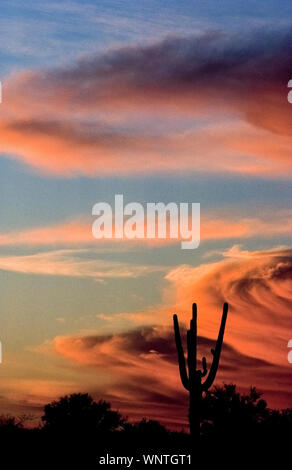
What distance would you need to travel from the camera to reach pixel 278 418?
40.0m

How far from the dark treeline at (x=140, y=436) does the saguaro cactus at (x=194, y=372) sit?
83 cm

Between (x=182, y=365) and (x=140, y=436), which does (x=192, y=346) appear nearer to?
(x=182, y=365)

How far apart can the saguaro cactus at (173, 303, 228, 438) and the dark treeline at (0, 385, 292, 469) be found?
83 centimetres

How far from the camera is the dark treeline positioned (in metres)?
31.5

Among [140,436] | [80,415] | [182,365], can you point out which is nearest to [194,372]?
[182,365]

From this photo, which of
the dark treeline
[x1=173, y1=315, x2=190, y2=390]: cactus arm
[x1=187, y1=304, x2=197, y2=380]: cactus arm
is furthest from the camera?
the dark treeline

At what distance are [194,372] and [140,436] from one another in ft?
44.4

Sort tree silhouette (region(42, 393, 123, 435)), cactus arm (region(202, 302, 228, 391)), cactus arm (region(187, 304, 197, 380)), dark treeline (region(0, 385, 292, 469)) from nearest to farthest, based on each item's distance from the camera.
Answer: cactus arm (region(187, 304, 197, 380))
cactus arm (region(202, 302, 228, 391))
dark treeline (region(0, 385, 292, 469))
tree silhouette (region(42, 393, 123, 435))

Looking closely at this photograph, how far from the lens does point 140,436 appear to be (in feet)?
123

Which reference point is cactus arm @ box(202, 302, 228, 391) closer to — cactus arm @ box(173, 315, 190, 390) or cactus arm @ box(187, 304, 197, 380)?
cactus arm @ box(173, 315, 190, 390)

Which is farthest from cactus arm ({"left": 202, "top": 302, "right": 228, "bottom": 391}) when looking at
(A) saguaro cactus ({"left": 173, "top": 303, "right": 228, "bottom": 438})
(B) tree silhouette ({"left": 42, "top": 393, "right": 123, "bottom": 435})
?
(B) tree silhouette ({"left": 42, "top": 393, "right": 123, "bottom": 435})
